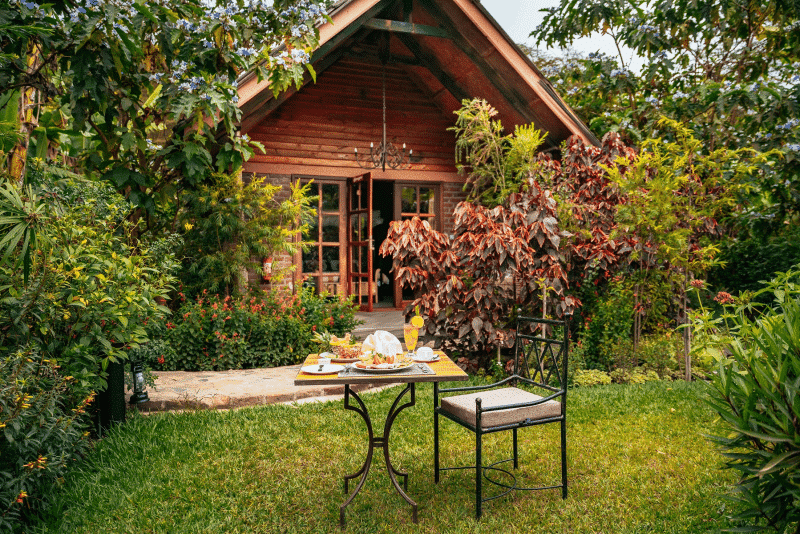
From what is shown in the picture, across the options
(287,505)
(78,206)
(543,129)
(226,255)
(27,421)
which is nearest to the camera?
(27,421)

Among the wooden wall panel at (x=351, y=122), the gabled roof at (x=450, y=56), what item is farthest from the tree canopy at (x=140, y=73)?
the wooden wall panel at (x=351, y=122)

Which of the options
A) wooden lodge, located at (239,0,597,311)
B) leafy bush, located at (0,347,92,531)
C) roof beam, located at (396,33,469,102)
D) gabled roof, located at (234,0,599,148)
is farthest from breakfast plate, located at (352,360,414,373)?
roof beam, located at (396,33,469,102)

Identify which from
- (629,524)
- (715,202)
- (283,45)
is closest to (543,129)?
(715,202)

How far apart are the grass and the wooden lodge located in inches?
138

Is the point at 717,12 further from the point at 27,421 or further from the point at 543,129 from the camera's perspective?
the point at 27,421

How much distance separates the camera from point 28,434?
256cm

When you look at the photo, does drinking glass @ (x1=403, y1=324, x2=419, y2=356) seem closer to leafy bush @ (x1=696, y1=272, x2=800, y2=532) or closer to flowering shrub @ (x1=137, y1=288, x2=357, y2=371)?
leafy bush @ (x1=696, y1=272, x2=800, y2=532)

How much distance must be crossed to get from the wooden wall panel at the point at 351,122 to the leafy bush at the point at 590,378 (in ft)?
13.5

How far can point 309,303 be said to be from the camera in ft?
22.1

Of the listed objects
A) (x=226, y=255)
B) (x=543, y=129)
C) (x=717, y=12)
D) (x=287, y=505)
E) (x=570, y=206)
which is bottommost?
(x=287, y=505)

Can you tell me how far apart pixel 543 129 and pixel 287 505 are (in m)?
5.91

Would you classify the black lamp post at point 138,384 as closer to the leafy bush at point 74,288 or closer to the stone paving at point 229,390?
the stone paving at point 229,390

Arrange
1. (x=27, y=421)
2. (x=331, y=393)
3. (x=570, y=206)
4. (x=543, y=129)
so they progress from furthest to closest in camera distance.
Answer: (x=543, y=129) < (x=570, y=206) < (x=331, y=393) < (x=27, y=421)

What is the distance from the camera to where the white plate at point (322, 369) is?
2.71 meters
